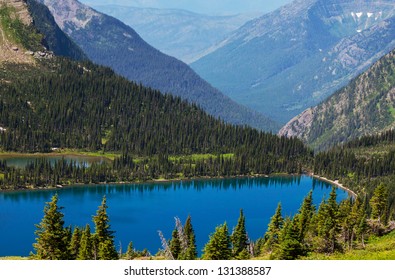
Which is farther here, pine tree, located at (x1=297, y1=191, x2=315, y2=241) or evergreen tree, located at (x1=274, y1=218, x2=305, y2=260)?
pine tree, located at (x1=297, y1=191, x2=315, y2=241)

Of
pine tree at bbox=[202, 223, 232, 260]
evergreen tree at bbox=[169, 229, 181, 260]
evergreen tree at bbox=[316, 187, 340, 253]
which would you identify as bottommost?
evergreen tree at bbox=[169, 229, 181, 260]

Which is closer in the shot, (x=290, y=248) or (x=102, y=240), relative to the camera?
(x=290, y=248)

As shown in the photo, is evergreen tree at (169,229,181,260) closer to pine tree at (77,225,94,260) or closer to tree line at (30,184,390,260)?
tree line at (30,184,390,260)

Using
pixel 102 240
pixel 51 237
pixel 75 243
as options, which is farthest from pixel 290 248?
pixel 75 243

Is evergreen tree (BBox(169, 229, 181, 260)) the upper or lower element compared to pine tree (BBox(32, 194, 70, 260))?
lower

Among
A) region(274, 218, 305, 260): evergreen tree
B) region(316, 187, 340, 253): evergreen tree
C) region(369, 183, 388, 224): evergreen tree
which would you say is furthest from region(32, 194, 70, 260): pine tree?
region(369, 183, 388, 224): evergreen tree

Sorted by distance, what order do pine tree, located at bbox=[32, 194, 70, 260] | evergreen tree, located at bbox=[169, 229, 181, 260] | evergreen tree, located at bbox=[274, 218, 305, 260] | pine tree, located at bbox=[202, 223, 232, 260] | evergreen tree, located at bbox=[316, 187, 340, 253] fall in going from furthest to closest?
evergreen tree, located at bbox=[169, 229, 181, 260]
evergreen tree, located at bbox=[316, 187, 340, 253]
pine tree, located at bbox=[202, 223, 232, 260]
evergreen tree, located at bbox=[274, 218, 305, 260]
pine tree, located at bbox=[32, 194, 70, 260]

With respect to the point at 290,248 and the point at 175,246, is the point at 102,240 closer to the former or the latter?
the point at 175,246

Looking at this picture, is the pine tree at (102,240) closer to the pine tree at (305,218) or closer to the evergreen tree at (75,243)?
the evergreen tree at (75,243)

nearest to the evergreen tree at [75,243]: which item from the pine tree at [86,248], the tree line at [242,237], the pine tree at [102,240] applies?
the tree line at [242,237]
